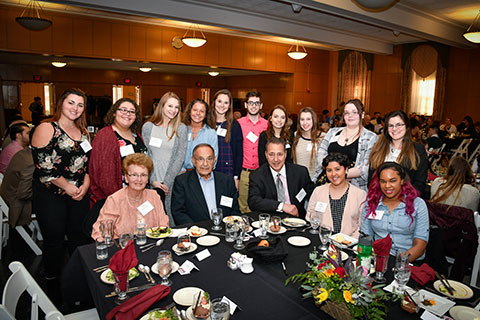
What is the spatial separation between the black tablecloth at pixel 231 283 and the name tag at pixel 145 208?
0.35 meters

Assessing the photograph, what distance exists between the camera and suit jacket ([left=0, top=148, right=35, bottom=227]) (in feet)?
11.9

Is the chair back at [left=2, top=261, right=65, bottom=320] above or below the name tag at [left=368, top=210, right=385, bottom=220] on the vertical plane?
below

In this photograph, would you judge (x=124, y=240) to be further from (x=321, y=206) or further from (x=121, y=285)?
(x=321, y=206)

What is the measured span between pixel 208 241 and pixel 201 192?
82 centimetres

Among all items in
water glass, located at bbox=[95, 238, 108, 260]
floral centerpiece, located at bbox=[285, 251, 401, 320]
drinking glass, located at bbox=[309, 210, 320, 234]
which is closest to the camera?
floral centerpiece, located at bbox=[285, 251, 401, 320]

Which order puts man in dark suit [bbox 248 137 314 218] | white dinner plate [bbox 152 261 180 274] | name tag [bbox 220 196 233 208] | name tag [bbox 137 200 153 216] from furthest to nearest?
1. man in dark suit [bbox 248 137 314 218]
2. name tag [bbox 220 196 233 208]
3. name tag [bbox 137 200 153 216]
4. white dinner plate [bbox 152 261 180 274]

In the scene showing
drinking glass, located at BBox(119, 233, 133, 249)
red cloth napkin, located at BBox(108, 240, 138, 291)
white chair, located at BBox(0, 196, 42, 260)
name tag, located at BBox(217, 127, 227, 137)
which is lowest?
white chair, located at BBox(0, 196, 42, 260)

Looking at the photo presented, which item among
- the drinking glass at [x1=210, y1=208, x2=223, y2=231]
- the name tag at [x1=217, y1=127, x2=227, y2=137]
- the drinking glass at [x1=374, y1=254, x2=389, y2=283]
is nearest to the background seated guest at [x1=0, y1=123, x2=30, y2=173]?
the name tag at [x1=217, y1=127, x2=227, y2=137]

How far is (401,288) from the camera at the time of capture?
5.52ft

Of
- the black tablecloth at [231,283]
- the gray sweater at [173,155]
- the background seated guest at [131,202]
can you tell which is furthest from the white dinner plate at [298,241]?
the gray sweater at [173,155]

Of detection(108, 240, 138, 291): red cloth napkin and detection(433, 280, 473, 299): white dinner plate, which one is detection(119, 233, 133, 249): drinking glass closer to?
detection(108, 240, 138, 291): red cloth napkin

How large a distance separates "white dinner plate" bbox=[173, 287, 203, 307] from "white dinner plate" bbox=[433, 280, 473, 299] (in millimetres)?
1250

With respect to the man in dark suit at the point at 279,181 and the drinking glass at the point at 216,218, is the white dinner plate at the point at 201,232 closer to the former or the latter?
the drinking glass at the point at 216,218

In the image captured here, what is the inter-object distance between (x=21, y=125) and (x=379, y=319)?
5.05m
